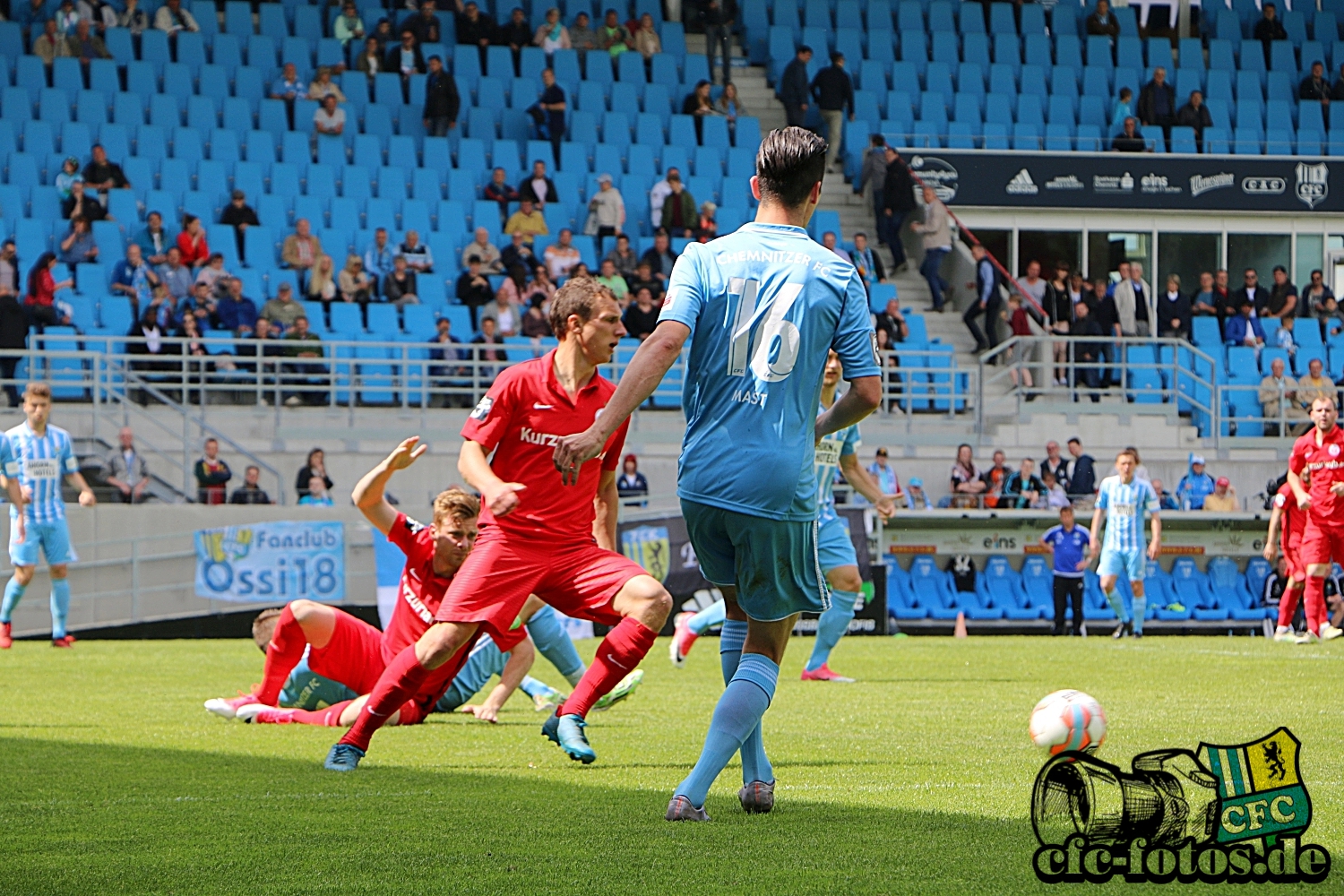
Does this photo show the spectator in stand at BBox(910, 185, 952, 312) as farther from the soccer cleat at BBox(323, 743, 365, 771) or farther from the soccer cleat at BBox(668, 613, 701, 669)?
the soccer cleat at BBox(323, 743, 365, 771)

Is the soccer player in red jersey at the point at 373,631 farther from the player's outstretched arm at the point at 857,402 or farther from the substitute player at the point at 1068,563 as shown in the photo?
the substitute player at the point at 1068,563

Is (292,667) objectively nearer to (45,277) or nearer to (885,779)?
(885,779)

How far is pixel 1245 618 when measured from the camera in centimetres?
2073

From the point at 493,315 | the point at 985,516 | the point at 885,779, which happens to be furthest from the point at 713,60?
the point at 885,779

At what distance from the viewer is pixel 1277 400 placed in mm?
24078

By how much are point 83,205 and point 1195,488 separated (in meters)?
14.5

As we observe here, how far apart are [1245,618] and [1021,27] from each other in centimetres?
1415

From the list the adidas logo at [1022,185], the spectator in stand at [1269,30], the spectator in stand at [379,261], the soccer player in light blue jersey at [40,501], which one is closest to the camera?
the soccer player in light blue jersey at [40,501]

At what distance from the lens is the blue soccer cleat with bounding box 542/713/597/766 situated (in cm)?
648

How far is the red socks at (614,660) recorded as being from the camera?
6.55 metres

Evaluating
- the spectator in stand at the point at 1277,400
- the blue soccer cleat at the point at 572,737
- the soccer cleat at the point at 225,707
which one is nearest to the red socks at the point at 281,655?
the soccer cleat at the point at 225,707

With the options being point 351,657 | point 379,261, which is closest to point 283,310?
point 379,261

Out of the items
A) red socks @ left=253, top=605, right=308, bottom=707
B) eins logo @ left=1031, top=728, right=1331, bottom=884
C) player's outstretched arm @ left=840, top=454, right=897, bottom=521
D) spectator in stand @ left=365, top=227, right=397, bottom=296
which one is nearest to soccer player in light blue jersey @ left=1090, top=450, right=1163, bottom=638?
player's outstretched arm @ left=840, top=454, right=897, bottom=521

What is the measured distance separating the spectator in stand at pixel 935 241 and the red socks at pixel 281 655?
18.2 metres
